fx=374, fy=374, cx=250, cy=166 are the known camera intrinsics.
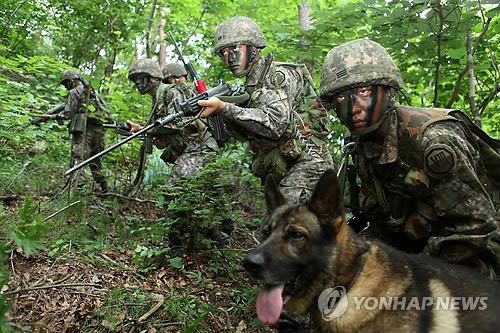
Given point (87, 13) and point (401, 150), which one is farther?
point (87, 13)

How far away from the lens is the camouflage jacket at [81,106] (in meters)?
8.23

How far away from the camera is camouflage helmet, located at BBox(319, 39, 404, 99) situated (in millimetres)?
3143

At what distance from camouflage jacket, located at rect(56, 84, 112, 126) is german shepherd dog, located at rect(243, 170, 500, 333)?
6.92 metres

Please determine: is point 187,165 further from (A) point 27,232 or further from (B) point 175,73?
(A) point 27,232

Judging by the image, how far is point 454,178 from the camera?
270cm

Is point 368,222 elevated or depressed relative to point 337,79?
depressed

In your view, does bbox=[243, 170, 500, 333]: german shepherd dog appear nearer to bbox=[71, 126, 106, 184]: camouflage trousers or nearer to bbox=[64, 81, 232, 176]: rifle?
bbox=[64, 81, 232, 176]: rifle

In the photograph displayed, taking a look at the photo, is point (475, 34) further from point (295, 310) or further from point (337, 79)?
point (295, 310)

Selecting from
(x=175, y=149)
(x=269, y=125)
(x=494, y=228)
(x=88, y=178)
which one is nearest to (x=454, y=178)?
(x=494, y=228)

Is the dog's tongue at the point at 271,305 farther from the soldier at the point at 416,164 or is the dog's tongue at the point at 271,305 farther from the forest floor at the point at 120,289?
the soldier at the point at 416,164

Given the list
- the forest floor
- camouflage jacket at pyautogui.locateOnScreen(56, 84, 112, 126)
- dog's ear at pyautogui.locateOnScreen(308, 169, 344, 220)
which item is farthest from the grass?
camouflage jacket at pyautogui.locateOnScreen(56, 84, 112, 126)

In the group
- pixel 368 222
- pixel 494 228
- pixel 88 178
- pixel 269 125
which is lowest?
pixel 88 178

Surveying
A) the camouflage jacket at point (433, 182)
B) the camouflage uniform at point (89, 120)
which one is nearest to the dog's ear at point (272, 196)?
the camouflage jacket at point (433, 182)

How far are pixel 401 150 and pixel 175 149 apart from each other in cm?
393
